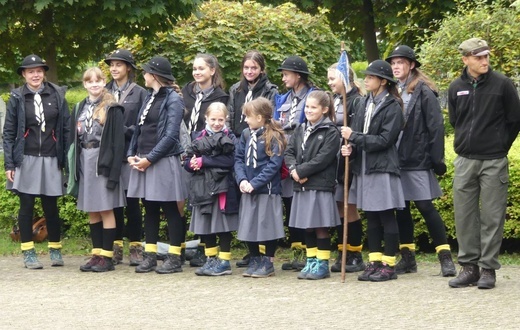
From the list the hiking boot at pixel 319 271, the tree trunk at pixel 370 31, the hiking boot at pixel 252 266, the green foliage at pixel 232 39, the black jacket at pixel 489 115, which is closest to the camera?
the black jacket at pixel 489 115

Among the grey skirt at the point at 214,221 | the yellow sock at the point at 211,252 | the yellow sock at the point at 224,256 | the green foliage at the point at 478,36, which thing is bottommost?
the yellow sock at the point at 224,256

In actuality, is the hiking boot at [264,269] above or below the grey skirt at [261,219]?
below

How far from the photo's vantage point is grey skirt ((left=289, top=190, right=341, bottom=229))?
Answer: 970 cm

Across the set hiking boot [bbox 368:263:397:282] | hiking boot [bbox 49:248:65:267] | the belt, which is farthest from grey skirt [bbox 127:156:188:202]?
hiking boot [bbox 368:263:397:282]

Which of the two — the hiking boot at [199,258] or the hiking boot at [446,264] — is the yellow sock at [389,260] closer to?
the hiking boot at [446,264]

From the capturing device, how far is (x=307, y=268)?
9.84 m

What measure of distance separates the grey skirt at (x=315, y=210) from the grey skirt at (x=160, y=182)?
4.01 ft

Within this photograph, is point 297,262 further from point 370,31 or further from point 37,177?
point 370,31

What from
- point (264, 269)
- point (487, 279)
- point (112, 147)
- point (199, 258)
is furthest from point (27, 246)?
point (487, 279)

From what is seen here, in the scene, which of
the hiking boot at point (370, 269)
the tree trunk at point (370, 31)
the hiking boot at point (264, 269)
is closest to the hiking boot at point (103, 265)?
the hiking boot at point (264, 269)

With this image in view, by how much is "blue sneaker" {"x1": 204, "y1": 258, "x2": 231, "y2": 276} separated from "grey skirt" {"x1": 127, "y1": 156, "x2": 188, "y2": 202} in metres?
0.74

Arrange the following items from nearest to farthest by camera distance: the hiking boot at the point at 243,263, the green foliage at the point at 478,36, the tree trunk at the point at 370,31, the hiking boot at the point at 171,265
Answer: the hiking boot at the point at 171,265
the hiking boot at the point at 243,263
the green foliage at the point at 478,36
the tree trunk at the point at 370,31

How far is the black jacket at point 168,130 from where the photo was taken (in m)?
10.1

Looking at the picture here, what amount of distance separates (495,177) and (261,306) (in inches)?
86.3
